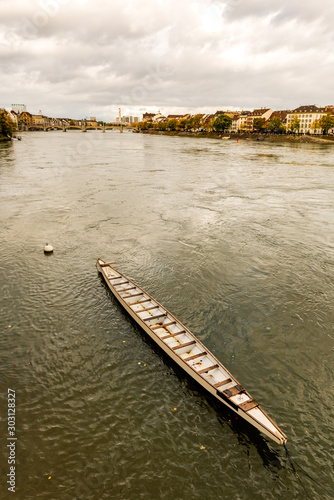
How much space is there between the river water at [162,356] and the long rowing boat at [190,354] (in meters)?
0.83

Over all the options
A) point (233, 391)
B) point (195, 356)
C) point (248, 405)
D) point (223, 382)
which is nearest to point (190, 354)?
point (195, 356)

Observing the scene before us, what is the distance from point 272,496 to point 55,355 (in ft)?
34.7

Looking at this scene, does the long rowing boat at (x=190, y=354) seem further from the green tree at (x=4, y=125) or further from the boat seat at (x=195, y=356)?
the green tree at (x=4, y=125)

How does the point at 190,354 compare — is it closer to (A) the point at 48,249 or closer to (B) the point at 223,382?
(B) the point at 223,382

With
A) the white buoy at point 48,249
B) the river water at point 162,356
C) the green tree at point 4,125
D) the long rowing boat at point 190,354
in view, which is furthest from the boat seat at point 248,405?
the green tree at point 4,125

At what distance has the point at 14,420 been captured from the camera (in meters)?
12.4

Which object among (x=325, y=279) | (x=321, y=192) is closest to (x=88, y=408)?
(x=325, y=279)

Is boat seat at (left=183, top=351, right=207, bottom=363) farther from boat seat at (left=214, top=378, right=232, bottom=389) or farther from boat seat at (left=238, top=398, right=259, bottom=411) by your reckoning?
boat seat at (left=238, top=398, right=259, bottom=411)

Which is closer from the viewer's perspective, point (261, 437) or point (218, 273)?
point (261, 437)

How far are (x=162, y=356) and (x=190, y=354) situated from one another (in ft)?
5.08

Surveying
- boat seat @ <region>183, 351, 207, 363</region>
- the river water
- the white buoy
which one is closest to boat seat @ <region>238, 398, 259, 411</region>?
the river water

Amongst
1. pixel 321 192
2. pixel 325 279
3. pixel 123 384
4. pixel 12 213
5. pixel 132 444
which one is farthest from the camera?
pixel 321 192

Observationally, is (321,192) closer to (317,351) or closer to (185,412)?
(317,351)

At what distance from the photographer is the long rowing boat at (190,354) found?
11.6m
